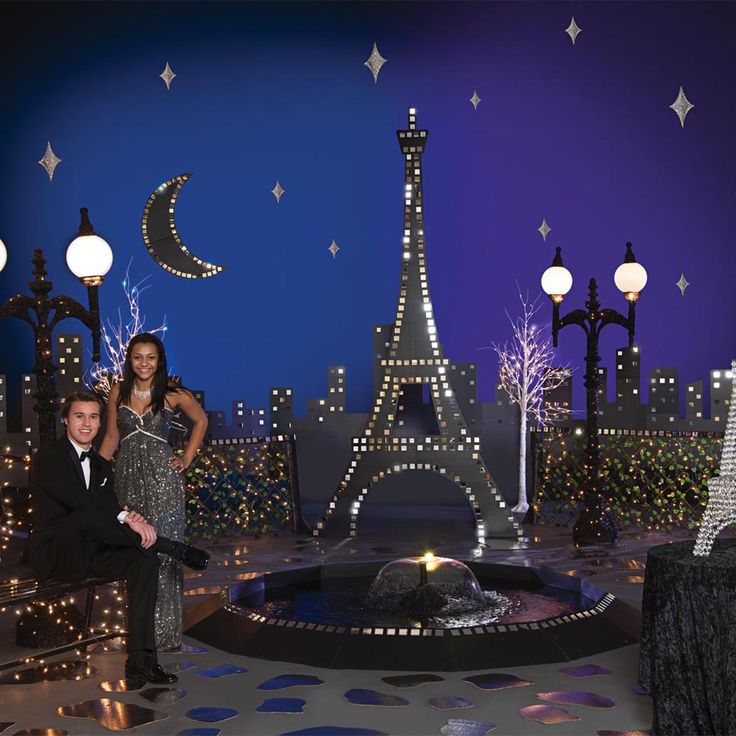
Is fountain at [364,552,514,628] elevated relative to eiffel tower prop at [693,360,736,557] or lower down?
lower down

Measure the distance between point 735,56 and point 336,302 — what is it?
6253 mm

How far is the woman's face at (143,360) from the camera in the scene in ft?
18.9

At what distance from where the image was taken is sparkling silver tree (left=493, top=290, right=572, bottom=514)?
12272mm

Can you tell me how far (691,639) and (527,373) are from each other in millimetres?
8977

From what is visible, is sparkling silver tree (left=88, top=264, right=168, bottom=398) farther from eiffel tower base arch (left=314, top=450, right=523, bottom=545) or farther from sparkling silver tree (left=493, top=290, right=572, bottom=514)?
eiffel tower base arch (left=314, top=450, right=523, bottom=545)

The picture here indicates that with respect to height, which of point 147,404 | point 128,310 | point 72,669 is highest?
point 128,310

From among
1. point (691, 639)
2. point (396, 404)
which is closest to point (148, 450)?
point (691, 639)

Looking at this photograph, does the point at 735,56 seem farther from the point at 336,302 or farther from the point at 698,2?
the point at 336,302

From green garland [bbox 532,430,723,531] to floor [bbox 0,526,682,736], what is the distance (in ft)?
15.2

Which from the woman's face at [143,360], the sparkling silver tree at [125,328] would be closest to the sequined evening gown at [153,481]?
the woman's face at [143,360]

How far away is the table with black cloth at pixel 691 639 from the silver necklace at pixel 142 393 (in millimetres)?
2900

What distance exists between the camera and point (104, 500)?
5309mm

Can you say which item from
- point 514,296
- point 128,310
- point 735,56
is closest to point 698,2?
point 735,56

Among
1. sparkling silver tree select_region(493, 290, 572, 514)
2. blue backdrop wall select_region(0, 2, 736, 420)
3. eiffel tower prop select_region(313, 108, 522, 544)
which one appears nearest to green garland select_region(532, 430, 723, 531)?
sparkling silver tree select_region(493, 290, 572, 514)
